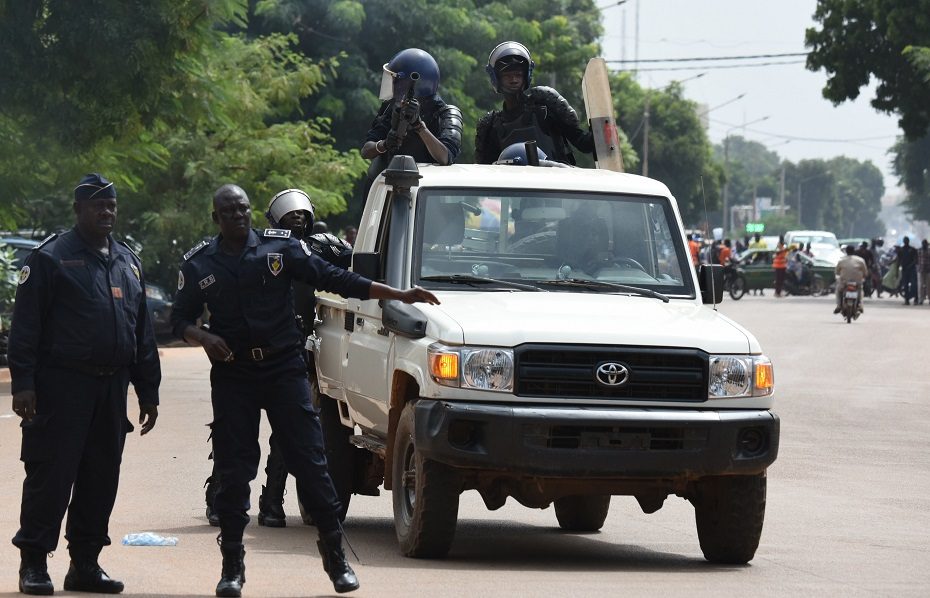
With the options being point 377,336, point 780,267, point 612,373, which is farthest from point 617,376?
point 780,267

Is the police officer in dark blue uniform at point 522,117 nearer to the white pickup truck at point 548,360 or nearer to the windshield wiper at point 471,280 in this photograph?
the white pickup truck at point 548,360

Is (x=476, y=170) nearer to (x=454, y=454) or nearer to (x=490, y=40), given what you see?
(x=454, y=454)

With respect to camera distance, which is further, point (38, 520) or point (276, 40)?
point (276, 40)

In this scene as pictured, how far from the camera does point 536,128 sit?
11.9m

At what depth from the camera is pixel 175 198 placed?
1323 inches

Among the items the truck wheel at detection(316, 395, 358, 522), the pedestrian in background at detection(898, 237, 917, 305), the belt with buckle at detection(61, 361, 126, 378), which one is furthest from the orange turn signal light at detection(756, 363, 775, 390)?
the pedestrian in background at detection(898, 237, 917, 305)

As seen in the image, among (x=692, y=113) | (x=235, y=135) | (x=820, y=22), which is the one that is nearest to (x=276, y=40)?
(x=235, y=135)

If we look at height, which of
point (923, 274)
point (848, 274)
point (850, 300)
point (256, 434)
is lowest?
point (923, 274)

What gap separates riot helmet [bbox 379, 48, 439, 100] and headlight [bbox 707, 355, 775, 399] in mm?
3258

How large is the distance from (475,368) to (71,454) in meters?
1.95

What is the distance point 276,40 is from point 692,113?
68043 mm

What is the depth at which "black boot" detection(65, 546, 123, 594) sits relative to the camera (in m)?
7.71

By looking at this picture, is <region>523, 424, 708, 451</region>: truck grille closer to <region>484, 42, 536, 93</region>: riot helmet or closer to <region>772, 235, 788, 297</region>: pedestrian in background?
<region>484, 42, 536, 93</region>: riot helmet

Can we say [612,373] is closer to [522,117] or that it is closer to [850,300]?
[522,117]
